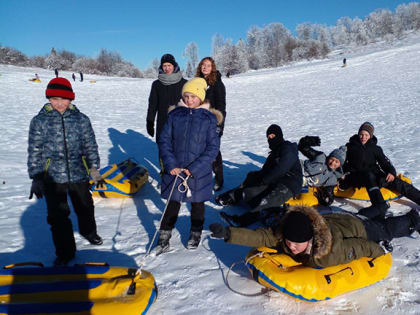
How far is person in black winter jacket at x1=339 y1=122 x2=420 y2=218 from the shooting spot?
12.7 ft

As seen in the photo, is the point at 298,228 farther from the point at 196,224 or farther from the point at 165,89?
the point at 165,89

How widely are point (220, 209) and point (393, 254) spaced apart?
2176mm

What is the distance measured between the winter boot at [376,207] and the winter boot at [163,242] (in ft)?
7.49

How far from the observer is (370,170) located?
4.23 metres

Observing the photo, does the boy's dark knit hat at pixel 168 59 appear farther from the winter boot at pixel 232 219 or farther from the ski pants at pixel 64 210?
the winter boot at pixel 232 219

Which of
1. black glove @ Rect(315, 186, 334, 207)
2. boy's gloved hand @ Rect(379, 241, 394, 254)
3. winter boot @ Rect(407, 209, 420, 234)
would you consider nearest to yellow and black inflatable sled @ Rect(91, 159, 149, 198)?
black glove @ Rect(315, 186, 334, 207)

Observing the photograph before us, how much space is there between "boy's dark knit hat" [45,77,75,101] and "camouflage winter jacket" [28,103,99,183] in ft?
0.47

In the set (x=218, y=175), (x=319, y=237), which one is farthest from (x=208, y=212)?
(x=319, y=237)

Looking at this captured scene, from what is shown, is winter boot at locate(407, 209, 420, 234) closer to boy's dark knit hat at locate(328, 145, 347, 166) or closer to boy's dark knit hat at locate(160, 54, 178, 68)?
Answer: boy's dark knit hat at locate(328, 145, 347, 166)

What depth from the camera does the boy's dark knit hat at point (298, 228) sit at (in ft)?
7.41

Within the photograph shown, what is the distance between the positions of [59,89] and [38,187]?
0.88 metres

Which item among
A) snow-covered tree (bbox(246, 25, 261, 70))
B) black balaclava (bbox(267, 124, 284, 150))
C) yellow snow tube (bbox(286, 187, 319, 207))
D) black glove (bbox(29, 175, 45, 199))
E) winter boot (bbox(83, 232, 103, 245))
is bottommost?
winter boot (bbox(83, 232, 103, 245))

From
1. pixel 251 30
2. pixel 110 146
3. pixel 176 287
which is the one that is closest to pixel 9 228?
pixel 176 287

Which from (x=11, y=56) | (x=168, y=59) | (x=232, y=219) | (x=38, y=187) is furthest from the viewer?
(x=11, y=56)
